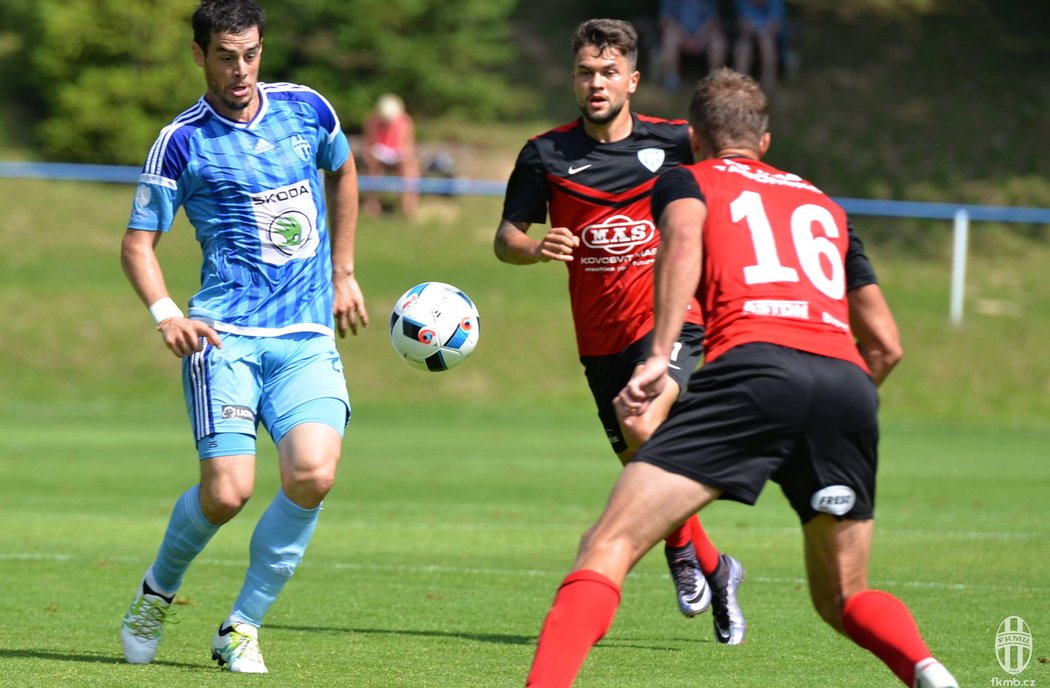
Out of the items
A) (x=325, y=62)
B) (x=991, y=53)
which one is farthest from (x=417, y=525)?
(x=991, y=53)

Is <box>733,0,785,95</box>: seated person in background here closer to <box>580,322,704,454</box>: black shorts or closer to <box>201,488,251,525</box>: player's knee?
<box>580,322,704,454</box>: black shorts

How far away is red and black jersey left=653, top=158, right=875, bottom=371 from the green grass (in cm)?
166

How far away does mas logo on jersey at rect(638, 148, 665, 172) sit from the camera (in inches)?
285

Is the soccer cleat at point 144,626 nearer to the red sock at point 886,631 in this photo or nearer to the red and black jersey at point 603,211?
the red and black jersey at point 603,211

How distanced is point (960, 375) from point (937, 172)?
25.8 feet

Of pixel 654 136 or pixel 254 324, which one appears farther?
pixel 654 136

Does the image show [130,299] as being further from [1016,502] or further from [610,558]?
[610,558]

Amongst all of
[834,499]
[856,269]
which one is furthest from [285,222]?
[834,499]

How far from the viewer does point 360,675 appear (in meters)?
5.86

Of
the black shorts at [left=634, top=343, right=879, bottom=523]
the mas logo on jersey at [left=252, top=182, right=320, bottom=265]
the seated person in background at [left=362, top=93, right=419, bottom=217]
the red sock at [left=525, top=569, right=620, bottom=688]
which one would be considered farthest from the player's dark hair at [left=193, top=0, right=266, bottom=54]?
the seated person in background at [left=362, top=93, right=419, bottom=217]

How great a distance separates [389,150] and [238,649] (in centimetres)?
2040

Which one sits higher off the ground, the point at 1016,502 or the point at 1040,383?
the point at 1016,502

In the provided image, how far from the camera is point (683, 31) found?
3041cm

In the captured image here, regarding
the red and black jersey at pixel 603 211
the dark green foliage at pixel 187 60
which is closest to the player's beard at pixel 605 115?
the red and black jersey at pixel 603 211
